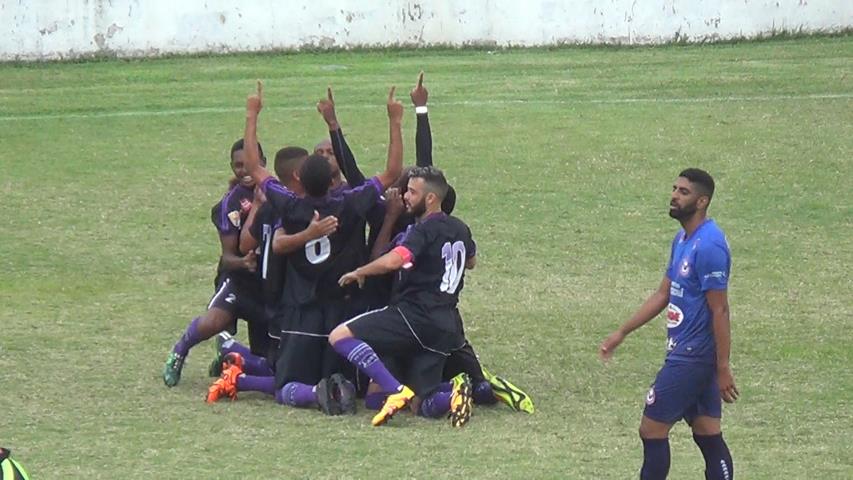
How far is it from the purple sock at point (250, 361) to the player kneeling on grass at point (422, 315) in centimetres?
111

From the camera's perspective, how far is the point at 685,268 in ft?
24.6

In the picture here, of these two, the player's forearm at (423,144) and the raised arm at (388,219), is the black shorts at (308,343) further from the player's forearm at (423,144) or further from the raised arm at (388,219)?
the player's forearm at (423,144)

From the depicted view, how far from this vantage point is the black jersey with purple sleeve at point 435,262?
30.0ft

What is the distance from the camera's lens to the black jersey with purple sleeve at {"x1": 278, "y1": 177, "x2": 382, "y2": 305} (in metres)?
9.48

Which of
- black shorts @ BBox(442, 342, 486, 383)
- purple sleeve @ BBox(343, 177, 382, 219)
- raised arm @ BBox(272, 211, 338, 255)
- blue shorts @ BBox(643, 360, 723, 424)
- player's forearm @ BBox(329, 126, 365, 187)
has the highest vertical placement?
player's forearm @ BBox(329, 126, 365, 187)

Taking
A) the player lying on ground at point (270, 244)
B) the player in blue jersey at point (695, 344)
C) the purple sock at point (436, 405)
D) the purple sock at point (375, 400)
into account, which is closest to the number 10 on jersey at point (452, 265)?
the purple sock at point (436, 405)

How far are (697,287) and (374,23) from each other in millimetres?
19871

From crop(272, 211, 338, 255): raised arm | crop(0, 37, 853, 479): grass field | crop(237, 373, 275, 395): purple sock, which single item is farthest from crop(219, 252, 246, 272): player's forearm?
crop(0, 37, 853, 479): grass field

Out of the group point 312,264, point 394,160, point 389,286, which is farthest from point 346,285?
point 394,160

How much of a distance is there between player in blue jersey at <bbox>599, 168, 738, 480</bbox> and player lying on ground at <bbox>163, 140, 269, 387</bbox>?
346 cm

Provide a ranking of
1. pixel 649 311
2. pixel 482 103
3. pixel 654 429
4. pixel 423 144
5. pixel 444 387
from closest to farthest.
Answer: pixel 654 429 → pixel 649 311 → pixel 444 387 → pixel 423 144 → pixel 482 103

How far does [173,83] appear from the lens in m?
24.3

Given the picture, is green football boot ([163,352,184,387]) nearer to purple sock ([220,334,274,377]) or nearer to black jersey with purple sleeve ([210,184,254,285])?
purple sock ([220,334,274,377])

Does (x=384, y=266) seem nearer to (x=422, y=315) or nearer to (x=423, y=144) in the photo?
(x=422, y=315)
